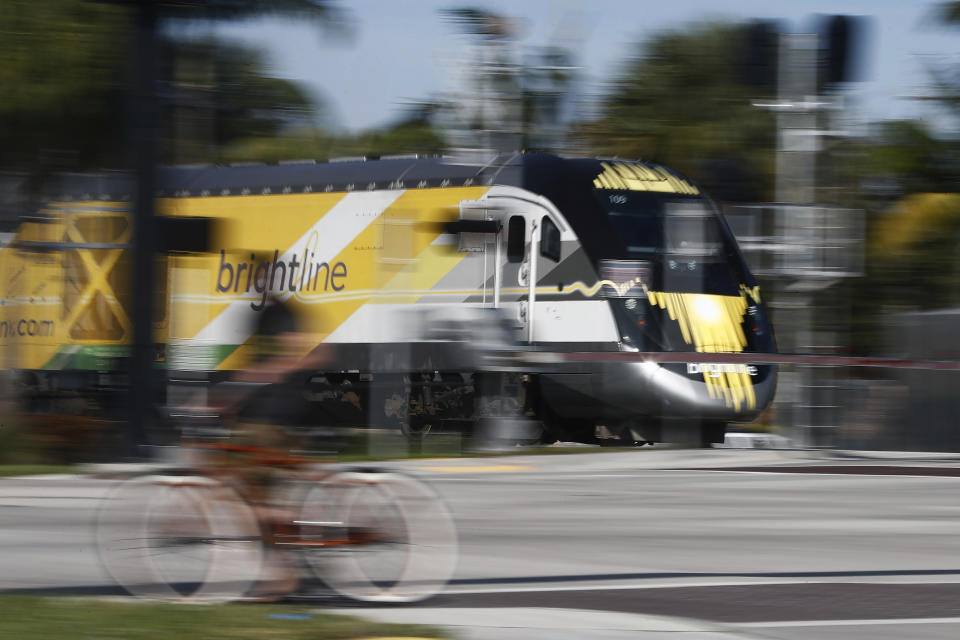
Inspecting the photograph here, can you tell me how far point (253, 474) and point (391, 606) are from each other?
92 cm

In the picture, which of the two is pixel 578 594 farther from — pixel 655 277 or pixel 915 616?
pixel 655 277

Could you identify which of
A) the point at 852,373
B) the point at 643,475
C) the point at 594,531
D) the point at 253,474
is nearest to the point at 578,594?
the point at 253,474

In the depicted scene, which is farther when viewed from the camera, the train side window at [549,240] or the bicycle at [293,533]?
the train side window at [549,240]

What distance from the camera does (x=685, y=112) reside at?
4256 centimetres

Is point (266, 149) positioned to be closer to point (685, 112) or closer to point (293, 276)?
point (293, 276)

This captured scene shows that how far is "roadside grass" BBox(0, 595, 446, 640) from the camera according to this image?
22.1ft

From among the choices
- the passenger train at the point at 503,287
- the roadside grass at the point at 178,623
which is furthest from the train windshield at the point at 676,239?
the roadside grass at the point at 178,623

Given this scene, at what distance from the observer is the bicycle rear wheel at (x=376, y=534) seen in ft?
25.0

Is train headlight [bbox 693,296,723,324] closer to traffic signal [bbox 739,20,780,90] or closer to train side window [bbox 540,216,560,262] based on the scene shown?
train side window [bbox 540,216,560,262]

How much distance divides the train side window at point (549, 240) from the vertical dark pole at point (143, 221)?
6615 millimetres

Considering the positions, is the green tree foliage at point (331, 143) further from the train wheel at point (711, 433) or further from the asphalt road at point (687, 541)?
the asphalt road at point (687, 541)

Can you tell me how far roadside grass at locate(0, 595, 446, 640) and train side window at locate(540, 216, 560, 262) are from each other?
13.4 m

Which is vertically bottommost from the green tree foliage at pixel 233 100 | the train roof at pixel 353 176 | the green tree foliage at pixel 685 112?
the train roof at pixel 353 176

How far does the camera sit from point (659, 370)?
20422 millimetres
